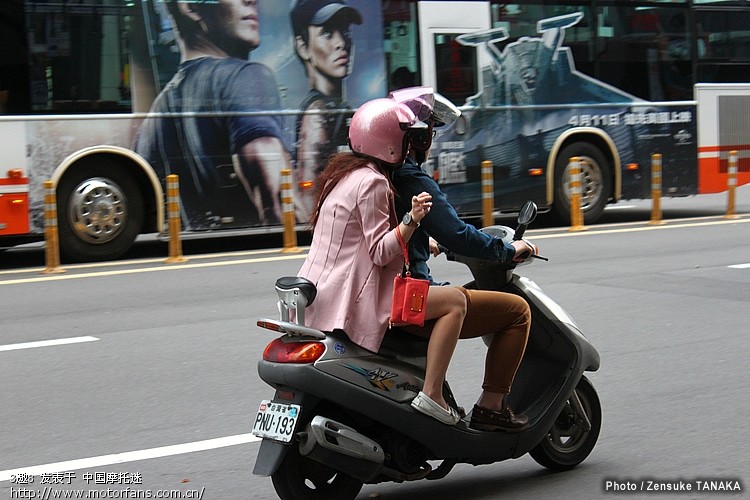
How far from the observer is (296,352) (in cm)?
421

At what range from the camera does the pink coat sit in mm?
4246

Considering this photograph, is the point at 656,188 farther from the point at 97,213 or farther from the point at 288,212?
the point at 97,213

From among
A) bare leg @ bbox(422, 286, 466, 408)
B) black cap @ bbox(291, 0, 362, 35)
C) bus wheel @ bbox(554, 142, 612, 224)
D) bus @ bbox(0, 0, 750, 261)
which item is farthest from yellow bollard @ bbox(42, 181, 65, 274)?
bare leg @ bbox(422, 286, 466, 408)

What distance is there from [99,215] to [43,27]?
217 centimetres

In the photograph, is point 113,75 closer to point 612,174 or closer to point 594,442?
point 612,174

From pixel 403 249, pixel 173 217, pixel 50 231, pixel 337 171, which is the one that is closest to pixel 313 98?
pixel 173 217

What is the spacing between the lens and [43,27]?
12.4 m

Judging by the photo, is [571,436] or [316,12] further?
[316,12]

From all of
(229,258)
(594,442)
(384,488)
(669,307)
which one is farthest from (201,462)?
(229,258)

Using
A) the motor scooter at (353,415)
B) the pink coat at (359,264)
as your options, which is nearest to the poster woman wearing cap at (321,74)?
the motor scooter at (353,415)

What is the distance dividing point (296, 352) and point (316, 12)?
34.4 feet

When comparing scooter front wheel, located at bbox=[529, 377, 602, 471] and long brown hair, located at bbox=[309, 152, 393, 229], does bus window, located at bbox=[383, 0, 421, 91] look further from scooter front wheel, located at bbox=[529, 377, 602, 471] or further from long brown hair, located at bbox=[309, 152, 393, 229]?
long brown hair, located at bbox=[309, 152, 393, 229]

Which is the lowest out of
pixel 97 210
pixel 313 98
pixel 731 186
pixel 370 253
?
pixel 731 186

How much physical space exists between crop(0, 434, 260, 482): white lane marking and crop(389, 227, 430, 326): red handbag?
4.56 feet
